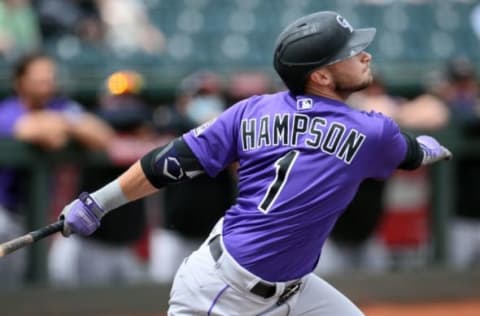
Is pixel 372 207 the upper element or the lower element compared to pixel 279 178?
lower

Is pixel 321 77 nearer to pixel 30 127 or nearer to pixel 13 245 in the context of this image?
pixel 13 245

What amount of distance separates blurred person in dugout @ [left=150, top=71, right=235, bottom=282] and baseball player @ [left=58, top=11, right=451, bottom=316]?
9.88 ft

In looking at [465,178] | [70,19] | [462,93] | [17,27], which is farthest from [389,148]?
[70,19]

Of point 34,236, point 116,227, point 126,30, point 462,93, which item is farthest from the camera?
point 126,30

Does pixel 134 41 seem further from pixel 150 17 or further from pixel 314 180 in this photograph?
pixel 314 180

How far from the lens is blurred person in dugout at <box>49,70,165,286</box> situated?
6.95 m

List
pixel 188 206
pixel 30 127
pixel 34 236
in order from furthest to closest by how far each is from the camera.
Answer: pixel 188 206
pixel 30 127
pixel 34 236

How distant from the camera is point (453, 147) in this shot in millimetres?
7703

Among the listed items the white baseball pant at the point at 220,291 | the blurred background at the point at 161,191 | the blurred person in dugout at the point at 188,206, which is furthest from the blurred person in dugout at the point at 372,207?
the white baseball pant at the point at 220,291

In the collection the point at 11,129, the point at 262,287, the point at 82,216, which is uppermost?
the point at 82,216

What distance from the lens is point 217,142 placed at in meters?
4.01

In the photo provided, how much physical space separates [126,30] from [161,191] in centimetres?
300

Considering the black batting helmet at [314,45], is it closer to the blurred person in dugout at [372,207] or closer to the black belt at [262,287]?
the black belt at [262,287]

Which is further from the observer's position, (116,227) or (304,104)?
(116,227)
